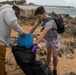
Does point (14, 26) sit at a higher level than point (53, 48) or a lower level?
higher

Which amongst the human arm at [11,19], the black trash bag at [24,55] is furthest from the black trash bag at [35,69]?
the human arm at [11,19]

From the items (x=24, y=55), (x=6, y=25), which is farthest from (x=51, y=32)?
(x=6, y=25)

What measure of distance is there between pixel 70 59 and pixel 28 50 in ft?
12.1

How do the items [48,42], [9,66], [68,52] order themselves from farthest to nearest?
1. [68,52]
2. [9,66]
3. [48,42]

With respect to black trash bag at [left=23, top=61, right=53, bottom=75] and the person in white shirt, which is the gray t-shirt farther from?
black trash bag at [left=23, top=61, right=53, bottom=75]

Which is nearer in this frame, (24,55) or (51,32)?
(24,55)

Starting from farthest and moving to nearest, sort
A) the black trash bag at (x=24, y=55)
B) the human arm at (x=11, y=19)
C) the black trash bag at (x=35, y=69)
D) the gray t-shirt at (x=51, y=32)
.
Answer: the gray t-shirt at (x=51, y=32)
the black trash bag at (x=35, y=69)
the black trash bag at (x=24, y=55)
the human arm at (x=11, y=19)

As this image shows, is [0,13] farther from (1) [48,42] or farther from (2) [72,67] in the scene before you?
(2) [72,67]

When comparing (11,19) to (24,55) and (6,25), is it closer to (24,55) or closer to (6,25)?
(6,25)

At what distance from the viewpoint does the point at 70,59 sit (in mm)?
9094

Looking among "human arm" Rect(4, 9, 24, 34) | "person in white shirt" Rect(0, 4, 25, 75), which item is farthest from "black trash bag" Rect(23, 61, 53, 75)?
"human arm" Rect(4, 9, 24, 34)

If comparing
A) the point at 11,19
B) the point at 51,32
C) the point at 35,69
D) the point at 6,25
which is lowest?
the point at 35,69

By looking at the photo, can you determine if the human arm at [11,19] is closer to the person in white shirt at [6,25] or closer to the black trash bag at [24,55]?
the person in white shirt at [6,25]

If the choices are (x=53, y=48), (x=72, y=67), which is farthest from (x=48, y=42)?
(x=72, y=67)
